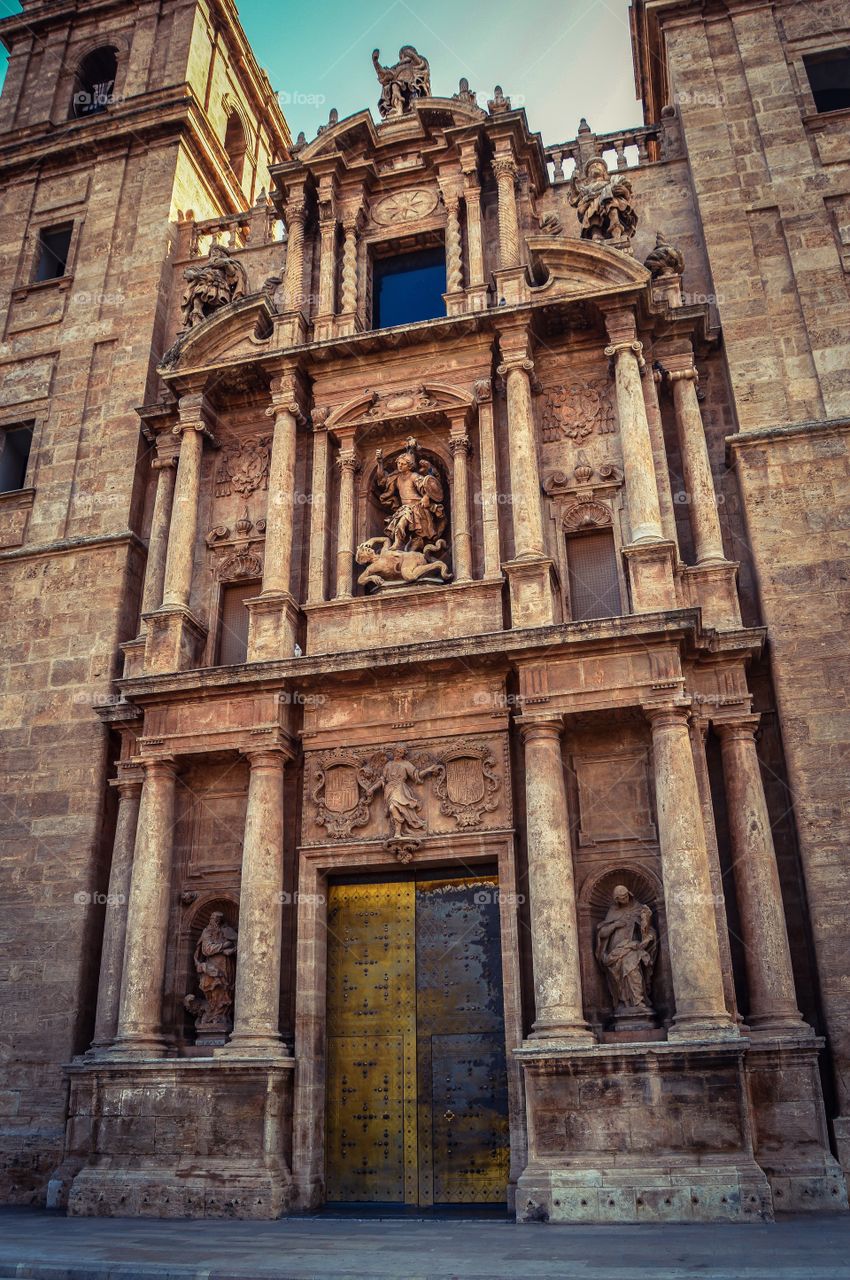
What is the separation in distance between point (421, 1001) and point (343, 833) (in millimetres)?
2113

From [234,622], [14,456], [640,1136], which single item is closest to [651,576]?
[234,622]

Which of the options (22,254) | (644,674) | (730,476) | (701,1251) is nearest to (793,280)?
(730,476)

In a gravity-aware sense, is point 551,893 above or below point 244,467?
below

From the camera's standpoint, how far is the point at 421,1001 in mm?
12406

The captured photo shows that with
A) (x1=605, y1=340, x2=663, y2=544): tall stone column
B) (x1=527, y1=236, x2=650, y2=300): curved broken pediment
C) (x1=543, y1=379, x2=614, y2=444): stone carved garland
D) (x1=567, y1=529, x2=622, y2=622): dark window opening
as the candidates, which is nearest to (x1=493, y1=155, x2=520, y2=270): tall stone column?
(x1=527, y1=236, x2=650, y2=300): curved broken pediment

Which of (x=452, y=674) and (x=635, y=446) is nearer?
(x=452, y=674)

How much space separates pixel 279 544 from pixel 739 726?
633cm

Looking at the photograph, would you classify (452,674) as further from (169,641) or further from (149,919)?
(149,919)

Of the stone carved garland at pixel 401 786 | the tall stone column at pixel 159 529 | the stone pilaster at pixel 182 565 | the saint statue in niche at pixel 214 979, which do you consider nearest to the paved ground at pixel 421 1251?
the saint statue in niche at pixel 214 979

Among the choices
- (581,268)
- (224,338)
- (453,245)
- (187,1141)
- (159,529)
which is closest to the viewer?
(187,1141)

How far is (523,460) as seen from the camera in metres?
14.0

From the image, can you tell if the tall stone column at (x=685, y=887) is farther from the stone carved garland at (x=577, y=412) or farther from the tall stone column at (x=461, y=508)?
the stone carved garland at (x=577, y=412)

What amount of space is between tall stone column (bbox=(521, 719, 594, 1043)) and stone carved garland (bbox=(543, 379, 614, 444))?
180 inches

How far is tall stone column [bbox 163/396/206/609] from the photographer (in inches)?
580
